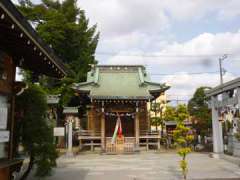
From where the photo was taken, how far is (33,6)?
2825 centimetres

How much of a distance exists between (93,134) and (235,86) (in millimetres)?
13176

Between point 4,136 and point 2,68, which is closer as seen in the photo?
point 4,136

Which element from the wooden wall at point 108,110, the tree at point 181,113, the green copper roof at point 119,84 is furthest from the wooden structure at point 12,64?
the wooden wall at point 108,110

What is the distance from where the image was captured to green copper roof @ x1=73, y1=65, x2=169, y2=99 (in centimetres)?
2330

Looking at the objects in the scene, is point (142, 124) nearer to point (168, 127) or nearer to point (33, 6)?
point (168, 127)

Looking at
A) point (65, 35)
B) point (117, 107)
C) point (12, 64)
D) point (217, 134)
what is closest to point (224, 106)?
point (217, 134)

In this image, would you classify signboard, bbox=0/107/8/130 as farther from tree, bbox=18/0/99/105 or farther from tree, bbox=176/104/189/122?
tree, bbox=18/0/99/105

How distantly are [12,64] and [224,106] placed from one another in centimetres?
1140

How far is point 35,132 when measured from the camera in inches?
325

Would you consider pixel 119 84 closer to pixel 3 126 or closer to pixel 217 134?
pixel 217 134

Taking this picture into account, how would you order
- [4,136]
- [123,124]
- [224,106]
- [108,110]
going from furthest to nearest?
1. [123,124]
2. [108,110]
3. [224,106]
4. [4,136]

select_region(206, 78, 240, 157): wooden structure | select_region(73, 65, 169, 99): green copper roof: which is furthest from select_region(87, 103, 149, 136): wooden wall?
select_region(206, 78, 240, 157): wooden structure

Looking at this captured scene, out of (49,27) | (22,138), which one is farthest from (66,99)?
(22,138)

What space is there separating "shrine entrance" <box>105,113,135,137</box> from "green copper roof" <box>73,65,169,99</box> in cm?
223
